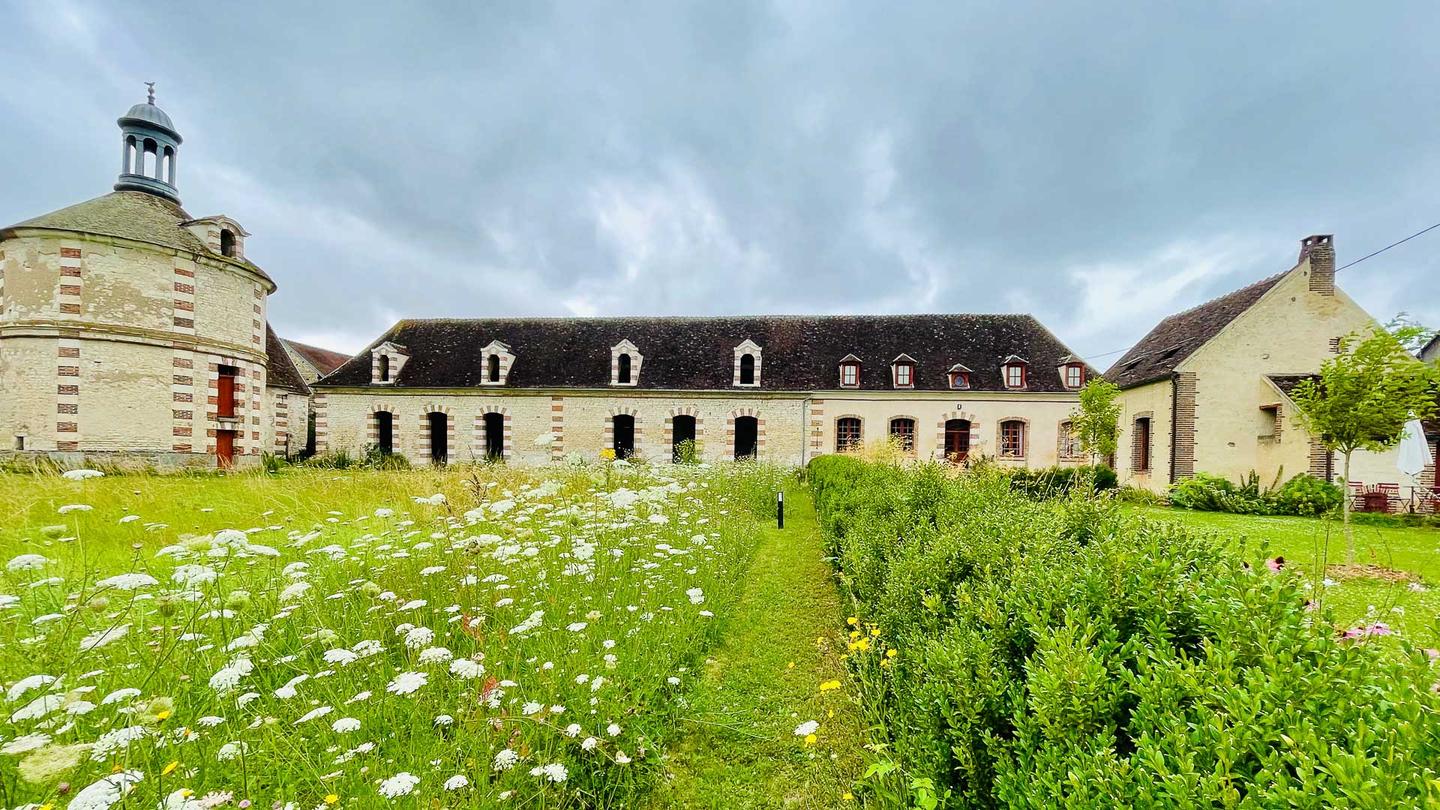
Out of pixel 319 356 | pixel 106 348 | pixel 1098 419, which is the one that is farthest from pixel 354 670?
pixel 319 356

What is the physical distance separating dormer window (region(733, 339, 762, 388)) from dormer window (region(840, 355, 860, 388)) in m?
3.28

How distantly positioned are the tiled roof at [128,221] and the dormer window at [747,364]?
56.3 feet

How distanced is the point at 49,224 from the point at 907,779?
24.5m

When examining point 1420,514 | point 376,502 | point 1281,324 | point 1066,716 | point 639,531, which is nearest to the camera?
point 1066,716

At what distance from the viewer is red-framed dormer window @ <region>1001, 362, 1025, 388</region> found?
1984 cm

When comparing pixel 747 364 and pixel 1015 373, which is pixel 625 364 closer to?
pixel 747 364

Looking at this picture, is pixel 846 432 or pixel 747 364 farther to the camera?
pixel 747 364

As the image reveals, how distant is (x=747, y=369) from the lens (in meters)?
21.7

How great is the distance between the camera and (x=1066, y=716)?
148cm

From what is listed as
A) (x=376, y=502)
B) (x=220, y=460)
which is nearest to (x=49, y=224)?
(x=220, y=460)

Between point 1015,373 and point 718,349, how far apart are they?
11460mm

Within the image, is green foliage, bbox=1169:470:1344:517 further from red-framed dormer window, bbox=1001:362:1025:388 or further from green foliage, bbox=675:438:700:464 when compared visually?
green foliage, bbox=675:438:700:464

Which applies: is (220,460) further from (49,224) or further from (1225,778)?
(1225,778)

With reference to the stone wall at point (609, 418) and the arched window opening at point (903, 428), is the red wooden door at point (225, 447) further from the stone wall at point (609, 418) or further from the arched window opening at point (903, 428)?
the arched window opening at point (903, 428)
